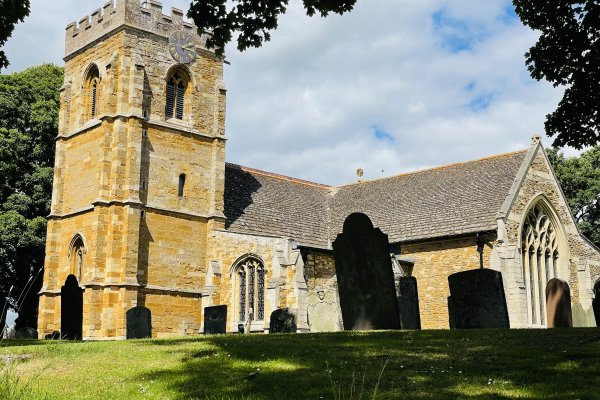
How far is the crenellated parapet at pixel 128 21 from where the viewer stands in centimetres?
3206

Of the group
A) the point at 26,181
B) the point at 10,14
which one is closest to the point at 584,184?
the point at 26,181

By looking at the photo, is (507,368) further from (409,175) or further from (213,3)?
(409,175)

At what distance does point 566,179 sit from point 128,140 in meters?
27.7

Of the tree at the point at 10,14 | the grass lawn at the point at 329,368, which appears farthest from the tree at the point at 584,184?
the tree at the point at 10,14

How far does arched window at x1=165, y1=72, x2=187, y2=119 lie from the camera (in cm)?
3303

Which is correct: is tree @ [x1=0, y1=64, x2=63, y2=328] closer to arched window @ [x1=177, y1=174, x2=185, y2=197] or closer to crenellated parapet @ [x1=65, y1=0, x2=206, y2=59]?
crenellated parapet @ [x1=65, y1=0, x2=206, y2=59]

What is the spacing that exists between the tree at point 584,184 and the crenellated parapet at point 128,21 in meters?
24.2

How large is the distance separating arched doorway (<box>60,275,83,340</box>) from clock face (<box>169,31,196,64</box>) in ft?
48.3

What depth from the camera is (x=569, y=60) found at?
16.4 meters

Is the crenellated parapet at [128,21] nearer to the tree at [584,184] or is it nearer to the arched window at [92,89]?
the arched window at [92,89]

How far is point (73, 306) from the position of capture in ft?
68.6

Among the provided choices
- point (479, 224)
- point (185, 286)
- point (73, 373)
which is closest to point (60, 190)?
point (185, 286)

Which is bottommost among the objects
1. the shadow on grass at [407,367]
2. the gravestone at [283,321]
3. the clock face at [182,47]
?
the shadow on grass at [407,367]

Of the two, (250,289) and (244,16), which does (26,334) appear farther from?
(244,16)
